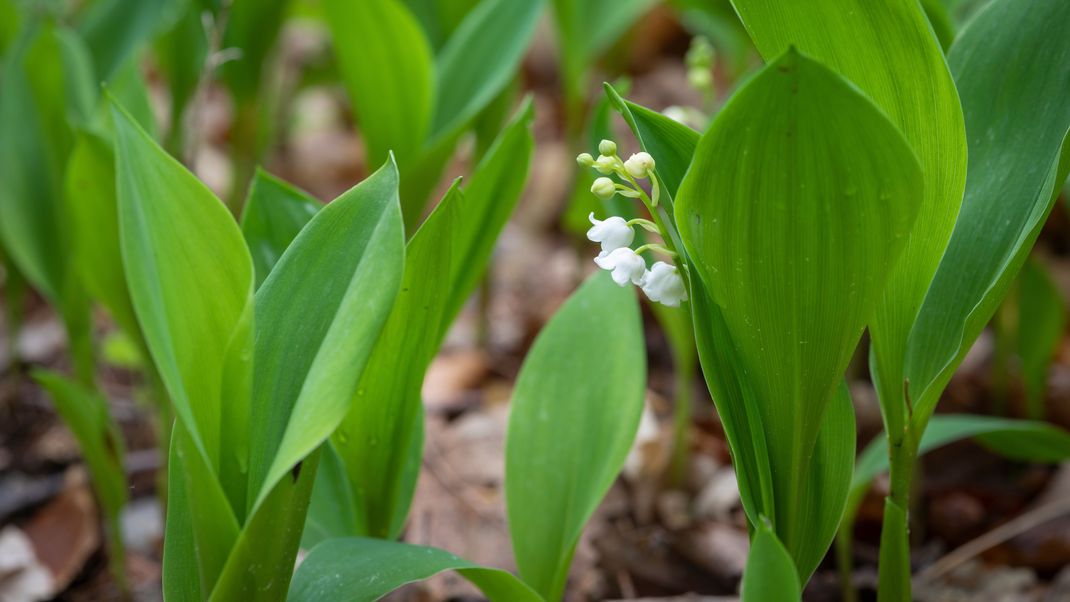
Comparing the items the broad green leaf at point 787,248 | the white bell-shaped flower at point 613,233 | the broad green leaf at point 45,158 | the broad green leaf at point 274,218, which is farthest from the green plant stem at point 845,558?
the broad green leaf at point 45,158

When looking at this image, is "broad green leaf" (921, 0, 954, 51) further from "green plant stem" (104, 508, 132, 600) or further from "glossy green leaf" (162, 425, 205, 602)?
"green plant stem" (104, 508, 132, 600)

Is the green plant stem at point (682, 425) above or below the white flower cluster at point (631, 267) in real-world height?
below

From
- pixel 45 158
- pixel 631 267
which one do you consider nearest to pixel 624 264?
pixel 631 267

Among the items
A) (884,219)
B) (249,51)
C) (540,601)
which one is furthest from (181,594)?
(249,51)

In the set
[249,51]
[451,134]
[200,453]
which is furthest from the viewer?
[249,51]

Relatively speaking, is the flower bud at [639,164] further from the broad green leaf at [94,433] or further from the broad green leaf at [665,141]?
the broad green leaf at [94,433]

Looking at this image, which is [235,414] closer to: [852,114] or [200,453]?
[200,453]
